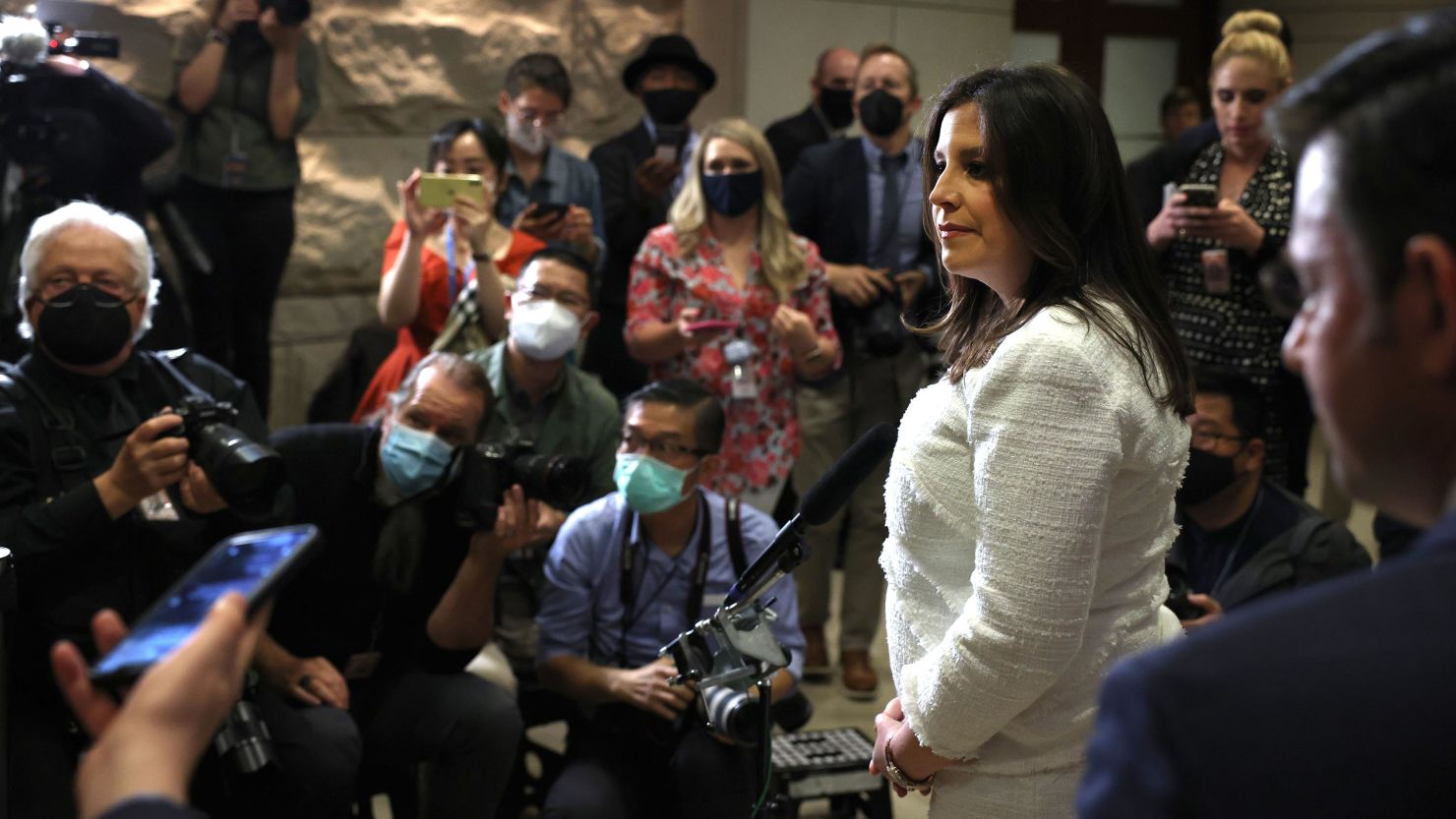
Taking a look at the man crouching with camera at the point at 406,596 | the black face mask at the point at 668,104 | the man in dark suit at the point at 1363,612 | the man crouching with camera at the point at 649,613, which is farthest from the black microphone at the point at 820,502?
the black face mask at the point at 668,104

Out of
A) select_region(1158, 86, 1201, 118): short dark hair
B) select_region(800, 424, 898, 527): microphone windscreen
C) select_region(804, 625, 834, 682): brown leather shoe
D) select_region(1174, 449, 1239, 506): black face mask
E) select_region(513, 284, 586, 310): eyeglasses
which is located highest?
select_region(1158, 86, 1201, 118): short dark hair

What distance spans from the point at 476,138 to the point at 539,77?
48 cm

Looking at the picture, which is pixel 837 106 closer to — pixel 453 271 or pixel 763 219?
pixel 763 219

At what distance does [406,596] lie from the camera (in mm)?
3080

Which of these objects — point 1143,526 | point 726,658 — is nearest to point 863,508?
point 726,658

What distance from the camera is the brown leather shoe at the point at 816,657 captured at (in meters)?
4.27

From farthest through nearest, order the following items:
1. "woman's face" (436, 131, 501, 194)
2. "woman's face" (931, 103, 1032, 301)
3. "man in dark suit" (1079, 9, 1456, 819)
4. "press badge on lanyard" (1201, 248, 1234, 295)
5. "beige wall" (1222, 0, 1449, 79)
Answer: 1. "beige wall" (1222, 0, 1449, 79)
2. "woman's face" (436, 131, 501, 194)
3. "press badge on lanyard" (1201, 248, 1234, 295)
4. "woman's face" (931, 103, 1032, 301)
5. "man in dark suit" (1079, 9, 1456, 819)

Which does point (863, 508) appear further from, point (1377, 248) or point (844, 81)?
point (1377, 248)

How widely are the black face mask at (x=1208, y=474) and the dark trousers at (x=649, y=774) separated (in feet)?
3.83

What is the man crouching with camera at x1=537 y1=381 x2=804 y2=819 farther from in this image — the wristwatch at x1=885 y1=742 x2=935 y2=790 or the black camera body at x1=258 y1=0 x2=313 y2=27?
the black camera body at x1=258 y1=0 x2=313 y2=27

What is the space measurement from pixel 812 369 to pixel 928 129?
2255 mm

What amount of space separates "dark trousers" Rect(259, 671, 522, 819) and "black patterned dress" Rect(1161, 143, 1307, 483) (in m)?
1.84

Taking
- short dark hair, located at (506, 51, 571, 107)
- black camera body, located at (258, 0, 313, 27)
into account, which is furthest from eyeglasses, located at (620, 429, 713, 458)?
black camera body, located at (258, 0, 313, 27)

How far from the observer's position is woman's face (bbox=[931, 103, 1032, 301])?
1610mm
